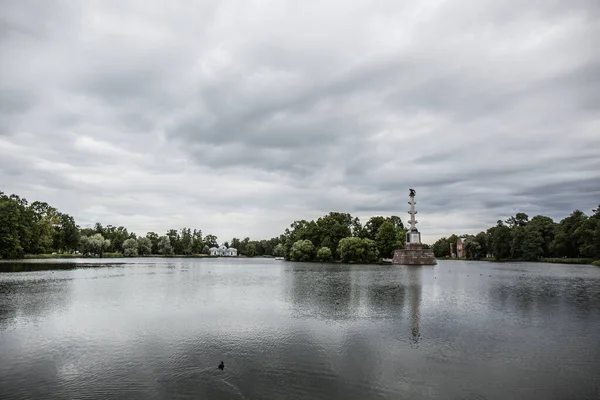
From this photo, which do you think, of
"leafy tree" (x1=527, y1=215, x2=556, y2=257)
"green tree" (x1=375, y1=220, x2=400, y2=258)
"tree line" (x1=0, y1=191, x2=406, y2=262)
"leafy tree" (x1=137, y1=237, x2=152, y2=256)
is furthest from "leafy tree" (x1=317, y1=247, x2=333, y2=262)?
"leafy tree" (x1=137, y1=237, x2=152, y2=256)

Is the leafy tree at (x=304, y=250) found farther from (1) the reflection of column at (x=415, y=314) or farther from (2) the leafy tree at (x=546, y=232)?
(1) the reflection of column at (x=415, y=314)

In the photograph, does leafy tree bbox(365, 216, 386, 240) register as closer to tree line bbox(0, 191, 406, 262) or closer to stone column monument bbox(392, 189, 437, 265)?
tree line bbox(0, 191, 406, 262)

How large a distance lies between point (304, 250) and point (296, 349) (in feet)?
396

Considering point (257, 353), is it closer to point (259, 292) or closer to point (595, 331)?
point (595, 331)

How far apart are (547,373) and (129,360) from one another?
16956 mm

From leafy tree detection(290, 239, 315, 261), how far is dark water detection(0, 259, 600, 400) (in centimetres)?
10535

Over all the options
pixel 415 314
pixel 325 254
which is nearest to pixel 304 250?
pixel 325 254

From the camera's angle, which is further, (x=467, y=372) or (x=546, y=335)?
(x=546, y=335)

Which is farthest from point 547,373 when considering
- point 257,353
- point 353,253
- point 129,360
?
point 353,253

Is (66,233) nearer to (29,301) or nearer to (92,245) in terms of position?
(92,245)

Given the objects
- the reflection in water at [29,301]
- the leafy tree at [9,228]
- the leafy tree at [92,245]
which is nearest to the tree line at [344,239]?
the leafy tree at [92,245]

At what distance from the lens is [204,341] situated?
18.8 meters

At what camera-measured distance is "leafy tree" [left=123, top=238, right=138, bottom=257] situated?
176875 millimetres

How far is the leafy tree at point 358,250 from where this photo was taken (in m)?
120
